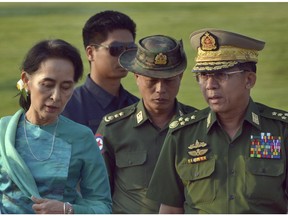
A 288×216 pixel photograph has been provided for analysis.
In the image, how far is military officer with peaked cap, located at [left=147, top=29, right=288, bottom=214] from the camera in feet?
21.4

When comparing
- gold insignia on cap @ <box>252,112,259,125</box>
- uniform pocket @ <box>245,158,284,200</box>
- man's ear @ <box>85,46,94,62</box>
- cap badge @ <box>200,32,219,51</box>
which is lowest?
uniform pocket @ <box>245,158,284,200</box>

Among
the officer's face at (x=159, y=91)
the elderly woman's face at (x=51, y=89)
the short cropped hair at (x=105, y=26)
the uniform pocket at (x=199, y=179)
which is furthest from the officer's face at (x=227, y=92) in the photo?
the short cropped hair at (x=105, y=26)

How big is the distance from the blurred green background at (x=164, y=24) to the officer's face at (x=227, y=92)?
569 centimetres

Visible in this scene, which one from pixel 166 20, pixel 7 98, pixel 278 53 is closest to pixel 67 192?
pixel 7 98

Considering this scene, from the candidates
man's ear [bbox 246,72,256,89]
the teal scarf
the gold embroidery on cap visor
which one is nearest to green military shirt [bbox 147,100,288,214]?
man's ear [bbox 246,72,256,89]

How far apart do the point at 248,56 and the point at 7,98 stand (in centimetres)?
572

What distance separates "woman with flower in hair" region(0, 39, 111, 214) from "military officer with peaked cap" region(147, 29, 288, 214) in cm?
67

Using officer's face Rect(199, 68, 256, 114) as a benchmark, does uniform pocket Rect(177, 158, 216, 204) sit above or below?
below

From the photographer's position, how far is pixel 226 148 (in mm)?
6660

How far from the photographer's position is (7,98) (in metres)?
12.2

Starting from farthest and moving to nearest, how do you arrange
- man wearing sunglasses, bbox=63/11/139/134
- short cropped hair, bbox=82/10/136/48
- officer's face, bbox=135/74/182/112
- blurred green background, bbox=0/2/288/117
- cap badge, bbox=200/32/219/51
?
blurred green background, bbox=0/2/288/117 → short cropped hair, bbox=82/10/136/48 → man wearing sunglasses, bbox=63/11/139/134 → officer's face, bbox=135/74/182/112 → cap badge, bbox=200/32/219/51

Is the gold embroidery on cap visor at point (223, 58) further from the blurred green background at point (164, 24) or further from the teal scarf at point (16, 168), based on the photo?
the blurred green background at point (164, 24)

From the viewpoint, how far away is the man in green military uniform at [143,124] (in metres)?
7.35

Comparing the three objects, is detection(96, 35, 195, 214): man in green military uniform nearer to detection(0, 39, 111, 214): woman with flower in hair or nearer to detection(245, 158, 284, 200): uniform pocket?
detection(245, 158, 284, 200): uniform pocket
